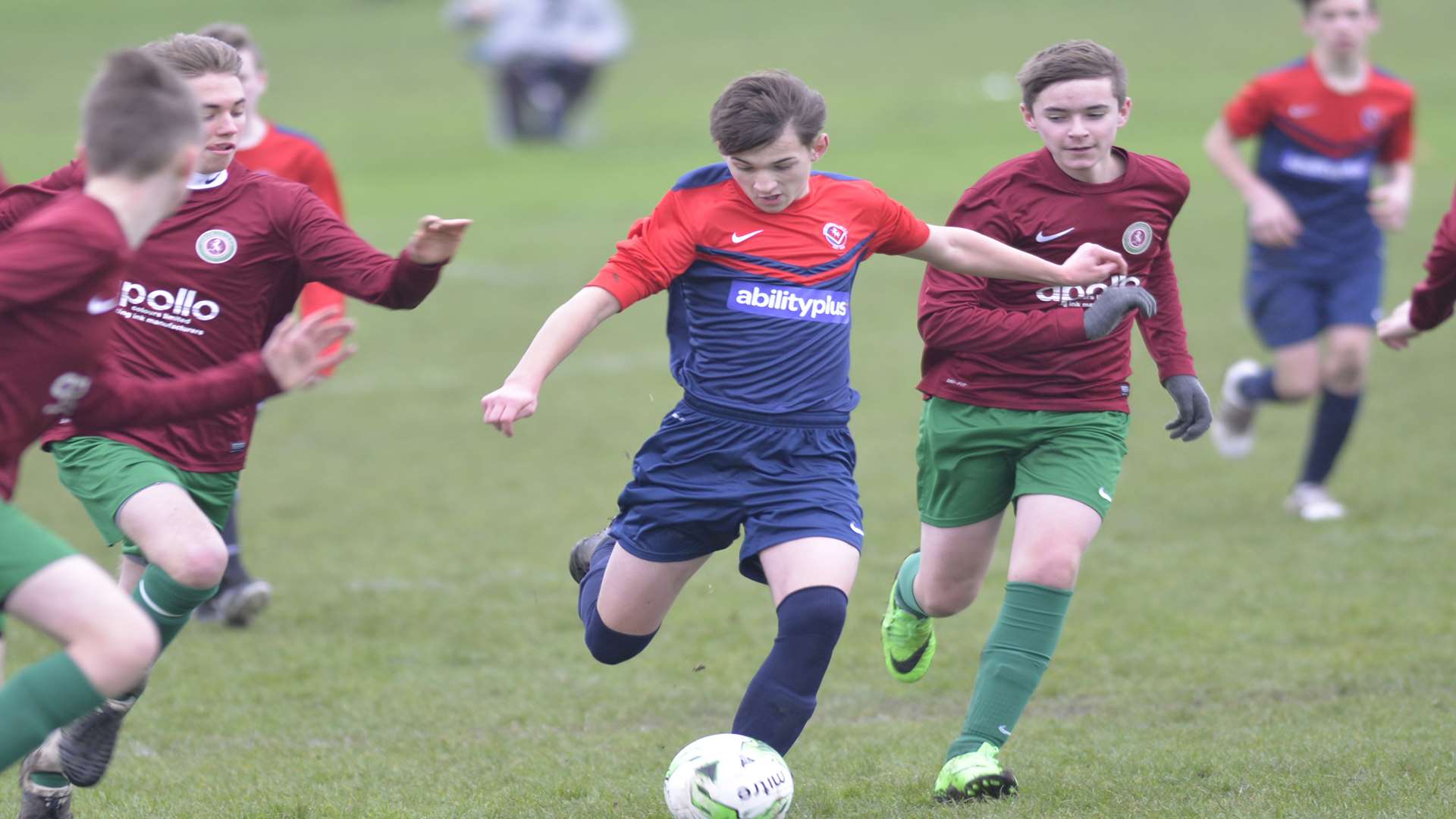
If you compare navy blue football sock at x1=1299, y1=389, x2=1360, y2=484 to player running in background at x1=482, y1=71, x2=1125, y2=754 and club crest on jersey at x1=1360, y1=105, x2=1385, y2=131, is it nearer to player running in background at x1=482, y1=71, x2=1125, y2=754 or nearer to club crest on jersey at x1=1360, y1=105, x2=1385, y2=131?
club crest on jersey at x1=1360, y1=105, x2=1385, y2=131

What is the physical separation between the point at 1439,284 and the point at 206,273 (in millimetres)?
3551

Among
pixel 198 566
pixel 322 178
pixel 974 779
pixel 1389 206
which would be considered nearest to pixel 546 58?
Answer: pixel 1389 206

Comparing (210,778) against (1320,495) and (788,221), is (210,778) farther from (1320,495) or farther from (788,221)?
(1320,495)

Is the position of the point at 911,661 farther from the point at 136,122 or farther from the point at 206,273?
the point at 136,122

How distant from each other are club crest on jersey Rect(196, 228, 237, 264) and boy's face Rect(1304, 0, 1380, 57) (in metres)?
5.32

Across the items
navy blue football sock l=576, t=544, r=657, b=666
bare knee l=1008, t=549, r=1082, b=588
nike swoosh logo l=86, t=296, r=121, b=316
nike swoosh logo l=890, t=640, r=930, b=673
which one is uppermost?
nike swoosh logo l=86, t=296, r=121, b=316

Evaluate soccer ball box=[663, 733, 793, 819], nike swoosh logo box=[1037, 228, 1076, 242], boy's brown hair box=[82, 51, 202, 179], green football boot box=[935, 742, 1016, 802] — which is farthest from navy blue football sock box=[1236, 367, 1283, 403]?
boy's brown hair box=[82, 51, 202, 179]

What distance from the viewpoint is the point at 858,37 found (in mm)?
32281

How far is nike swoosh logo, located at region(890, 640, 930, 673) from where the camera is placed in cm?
552

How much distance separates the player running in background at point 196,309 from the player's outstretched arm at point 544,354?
368mm

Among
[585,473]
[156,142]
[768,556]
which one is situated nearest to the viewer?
[156,142]

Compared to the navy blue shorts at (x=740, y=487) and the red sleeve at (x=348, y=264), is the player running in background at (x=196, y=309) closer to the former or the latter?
the red sleeve at (x=348, y=264)

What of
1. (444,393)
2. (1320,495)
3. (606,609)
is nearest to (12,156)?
(444,393)

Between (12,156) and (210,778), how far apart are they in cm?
1847
